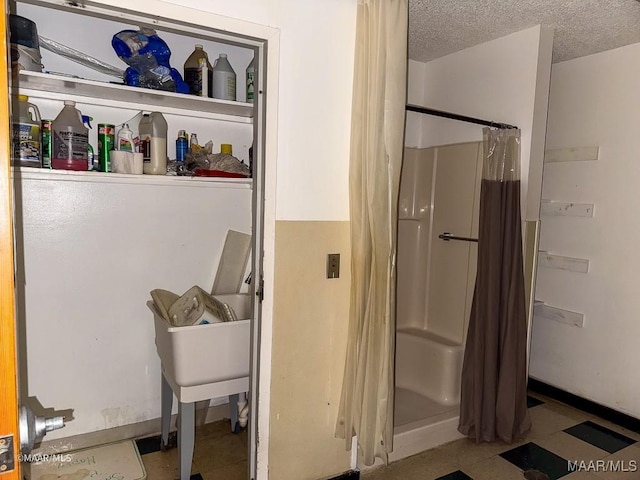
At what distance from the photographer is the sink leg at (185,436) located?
5.98ft

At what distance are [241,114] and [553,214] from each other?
2067mm

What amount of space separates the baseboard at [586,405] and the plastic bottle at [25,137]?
3.12 m

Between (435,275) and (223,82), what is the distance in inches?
69.8

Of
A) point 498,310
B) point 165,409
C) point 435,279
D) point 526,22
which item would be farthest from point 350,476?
point 526,22

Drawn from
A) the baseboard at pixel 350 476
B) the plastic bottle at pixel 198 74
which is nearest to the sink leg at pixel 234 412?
the baseboard at pixel 350 476

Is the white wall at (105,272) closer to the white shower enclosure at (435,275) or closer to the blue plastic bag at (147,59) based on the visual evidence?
the blue plastic bag at (147,59)

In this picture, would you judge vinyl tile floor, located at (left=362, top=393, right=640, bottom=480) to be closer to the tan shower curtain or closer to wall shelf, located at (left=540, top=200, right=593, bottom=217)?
the tan shower curtain

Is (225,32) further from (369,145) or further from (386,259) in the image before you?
(386,259)

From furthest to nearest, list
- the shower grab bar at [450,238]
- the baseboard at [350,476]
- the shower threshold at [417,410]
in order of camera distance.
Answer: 1. the shower grab bar at [450,238]
2. the shower threshold at [417,410]
3. the baseboard at [350,476]

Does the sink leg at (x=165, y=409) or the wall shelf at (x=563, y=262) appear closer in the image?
the sink leg at (x=165, y=409)

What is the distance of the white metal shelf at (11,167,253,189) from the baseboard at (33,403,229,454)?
1.23 m

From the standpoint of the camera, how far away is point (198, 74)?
6.95 ft

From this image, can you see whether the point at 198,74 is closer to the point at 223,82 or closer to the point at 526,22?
the point at 223,82

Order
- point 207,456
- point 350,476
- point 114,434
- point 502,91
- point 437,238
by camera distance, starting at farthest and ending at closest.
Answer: point 437,238
point 502,91
point 114,434
point 207,456
point 350,476
